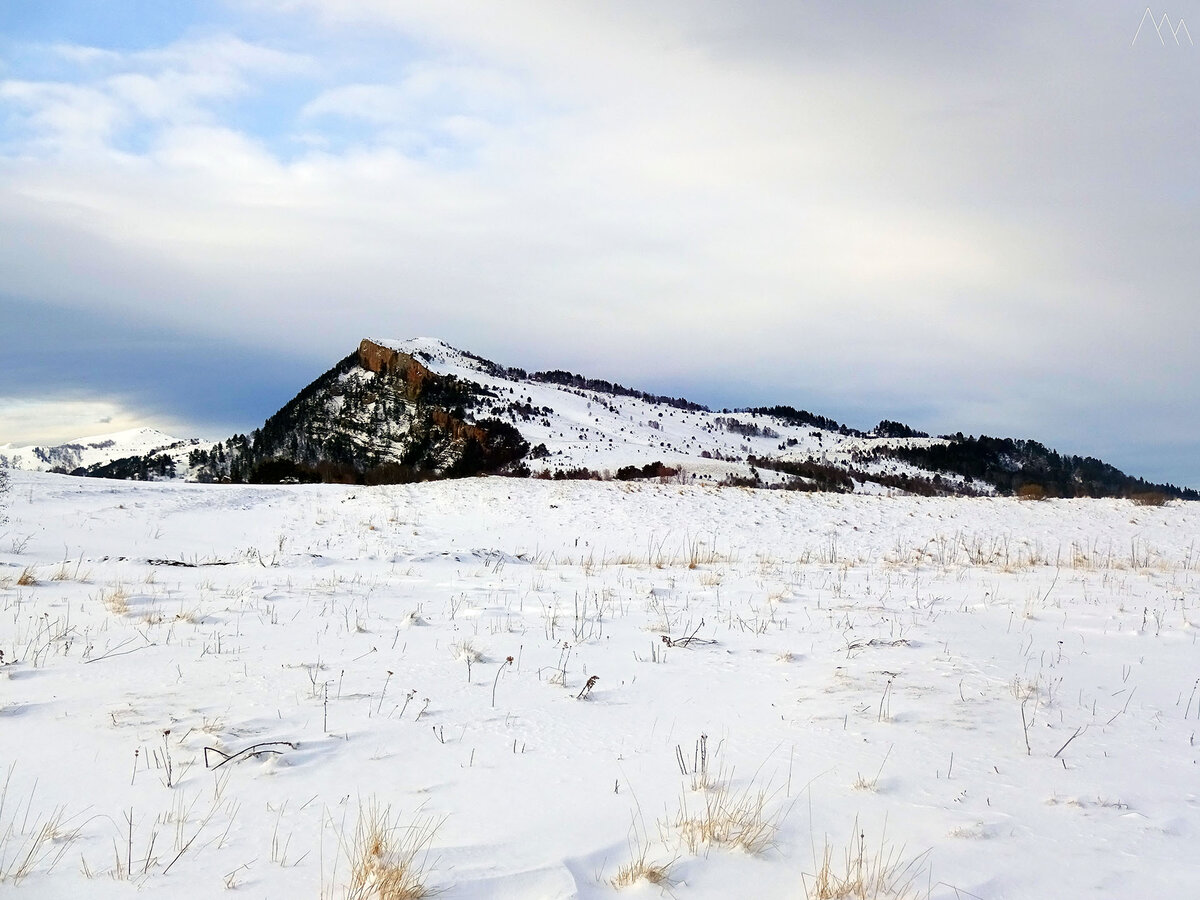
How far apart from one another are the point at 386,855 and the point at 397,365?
99.9 m

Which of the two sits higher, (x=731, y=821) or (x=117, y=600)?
(x=731, y=821)

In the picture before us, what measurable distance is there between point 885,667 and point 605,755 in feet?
8.82

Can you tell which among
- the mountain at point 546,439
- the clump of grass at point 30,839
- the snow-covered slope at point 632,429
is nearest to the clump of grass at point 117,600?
the clump of grass at point 30,839

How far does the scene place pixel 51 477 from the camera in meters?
22.9

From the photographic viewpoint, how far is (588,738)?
12.2ft

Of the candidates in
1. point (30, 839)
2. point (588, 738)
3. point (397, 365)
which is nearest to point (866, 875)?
point (588, 738)

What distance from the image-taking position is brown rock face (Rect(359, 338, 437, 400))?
91.1m

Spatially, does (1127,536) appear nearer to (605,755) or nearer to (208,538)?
(605,755)

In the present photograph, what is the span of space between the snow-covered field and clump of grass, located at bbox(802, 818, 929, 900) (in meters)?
0.02

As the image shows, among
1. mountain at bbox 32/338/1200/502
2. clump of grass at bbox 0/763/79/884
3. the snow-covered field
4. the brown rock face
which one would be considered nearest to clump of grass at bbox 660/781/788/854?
the snow-covered field

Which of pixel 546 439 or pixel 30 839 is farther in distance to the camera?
pixel 546 439

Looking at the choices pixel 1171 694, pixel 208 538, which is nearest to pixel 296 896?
pixel 1171 694

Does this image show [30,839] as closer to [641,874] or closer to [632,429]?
[641,874]

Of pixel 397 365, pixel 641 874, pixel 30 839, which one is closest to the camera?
pixel 641 874
